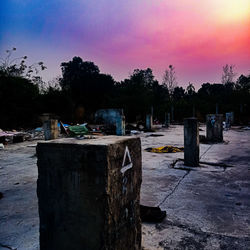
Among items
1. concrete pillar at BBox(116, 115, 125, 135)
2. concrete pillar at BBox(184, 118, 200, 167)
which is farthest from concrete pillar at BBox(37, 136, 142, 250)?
concrete pillar at BBox(116, 115, 125, 135)

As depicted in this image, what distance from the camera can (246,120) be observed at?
23.5 metres

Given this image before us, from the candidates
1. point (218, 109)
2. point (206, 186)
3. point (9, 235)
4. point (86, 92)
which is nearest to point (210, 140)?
point (206, 186)

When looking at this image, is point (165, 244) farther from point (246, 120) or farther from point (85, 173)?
point (246, 120)

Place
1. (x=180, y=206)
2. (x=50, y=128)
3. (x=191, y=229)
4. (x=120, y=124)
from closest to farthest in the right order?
(x=191, y=229) → (x=180, y=206) → (x=50, y=128) → (x=120, y=124)

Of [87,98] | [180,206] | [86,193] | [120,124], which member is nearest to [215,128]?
[120,124]

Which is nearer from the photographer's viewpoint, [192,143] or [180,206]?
[180,206]

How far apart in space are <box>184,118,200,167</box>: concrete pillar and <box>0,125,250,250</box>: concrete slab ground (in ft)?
1.09

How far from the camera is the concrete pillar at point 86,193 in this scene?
155 cm

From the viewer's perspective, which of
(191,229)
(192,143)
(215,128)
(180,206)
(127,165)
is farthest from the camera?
(215,128)

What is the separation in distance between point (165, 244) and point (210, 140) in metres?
8.68

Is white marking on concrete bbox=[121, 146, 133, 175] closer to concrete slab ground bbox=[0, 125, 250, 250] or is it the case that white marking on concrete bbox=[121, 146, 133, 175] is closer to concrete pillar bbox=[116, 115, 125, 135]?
concrete slab ground bbox=[0, 125, 250, 250]

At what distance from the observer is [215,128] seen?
9984mm

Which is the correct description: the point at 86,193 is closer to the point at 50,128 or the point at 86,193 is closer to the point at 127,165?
the point at 127,165

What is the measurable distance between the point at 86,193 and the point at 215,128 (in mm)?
9482
